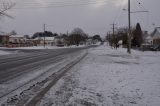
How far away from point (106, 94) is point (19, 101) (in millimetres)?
2847

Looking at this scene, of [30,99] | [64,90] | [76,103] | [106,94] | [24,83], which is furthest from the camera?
[24,83]

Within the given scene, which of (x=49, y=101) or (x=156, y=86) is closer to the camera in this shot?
(x=49, y=101)

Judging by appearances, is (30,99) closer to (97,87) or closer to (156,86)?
(97,87)

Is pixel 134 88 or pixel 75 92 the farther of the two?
pixel 134 88

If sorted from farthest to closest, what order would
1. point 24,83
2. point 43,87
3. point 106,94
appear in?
point 24,83 < point 43,87 < point 106,94

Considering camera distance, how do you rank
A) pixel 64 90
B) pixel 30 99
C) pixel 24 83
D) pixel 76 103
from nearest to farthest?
pixel 76 103
pixel 30 99
pixel 64 90
pixel 24 83

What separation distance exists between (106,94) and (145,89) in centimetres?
175

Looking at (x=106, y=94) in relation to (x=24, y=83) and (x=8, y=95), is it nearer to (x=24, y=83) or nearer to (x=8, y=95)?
(x=8, y=95)

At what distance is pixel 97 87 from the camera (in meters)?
10.2

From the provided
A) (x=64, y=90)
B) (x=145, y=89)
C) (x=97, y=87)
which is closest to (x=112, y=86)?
(x=97, y=87)

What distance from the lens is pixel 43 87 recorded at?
10.3 metres

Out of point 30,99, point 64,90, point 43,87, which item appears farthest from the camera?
point 43,87

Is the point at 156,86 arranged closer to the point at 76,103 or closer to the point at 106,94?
the point at 106,94

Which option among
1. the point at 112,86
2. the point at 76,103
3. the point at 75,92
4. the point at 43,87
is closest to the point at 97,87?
the point at 112,86
